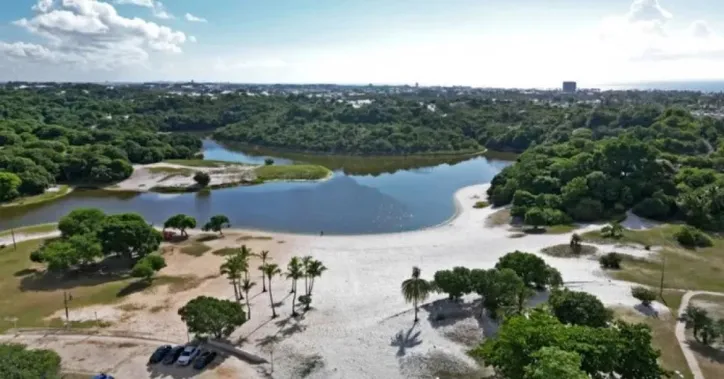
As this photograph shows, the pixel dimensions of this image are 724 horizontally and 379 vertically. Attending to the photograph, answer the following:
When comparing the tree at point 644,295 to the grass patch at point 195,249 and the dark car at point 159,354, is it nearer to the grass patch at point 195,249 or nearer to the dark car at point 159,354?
the dark car at point 159,354

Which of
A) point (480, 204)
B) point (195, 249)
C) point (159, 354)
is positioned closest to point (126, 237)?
point (195, 249)

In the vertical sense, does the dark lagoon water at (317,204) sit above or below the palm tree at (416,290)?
below

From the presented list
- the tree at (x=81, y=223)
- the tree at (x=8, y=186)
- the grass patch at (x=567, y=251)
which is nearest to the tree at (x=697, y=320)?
the grass patch at (x=567, y=251)

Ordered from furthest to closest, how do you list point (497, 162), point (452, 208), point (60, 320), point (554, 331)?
point (497, 162), point (452, 208), point (60, 320), point (554, 331)

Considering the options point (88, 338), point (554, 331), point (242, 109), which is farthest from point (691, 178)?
point (242, 109)

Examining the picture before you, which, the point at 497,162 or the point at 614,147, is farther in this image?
the point at 497,162

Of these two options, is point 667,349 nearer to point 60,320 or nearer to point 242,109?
point 60,320

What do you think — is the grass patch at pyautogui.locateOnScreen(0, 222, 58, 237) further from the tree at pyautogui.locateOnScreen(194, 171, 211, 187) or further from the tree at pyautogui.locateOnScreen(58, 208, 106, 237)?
the tree at pyautogui.locateOnScreen(194, 171, 211, 187)

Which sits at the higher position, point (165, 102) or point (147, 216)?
point (165, 102)
